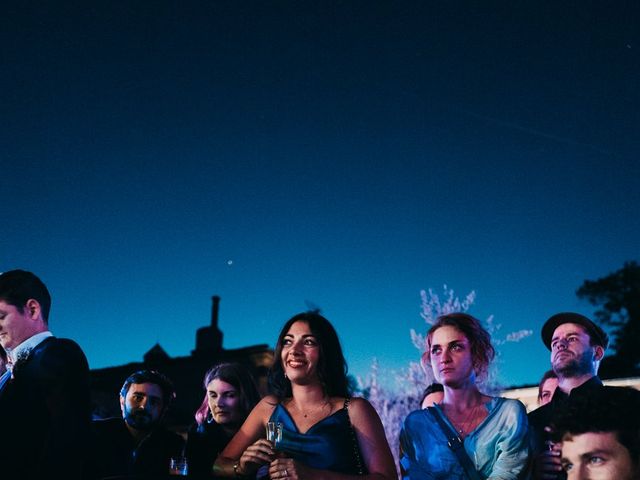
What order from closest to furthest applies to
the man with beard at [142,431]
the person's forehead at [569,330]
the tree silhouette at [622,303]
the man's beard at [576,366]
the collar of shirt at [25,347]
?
the collar of shirt at [25,347] < the man's beard at [576,366] < the person's forehead at [569,330] < the man with beard at [142,431] < the tree silhouette at [622,303]

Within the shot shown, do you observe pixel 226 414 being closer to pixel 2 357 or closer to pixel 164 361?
pixel 2 357

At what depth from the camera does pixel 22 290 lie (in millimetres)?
4676

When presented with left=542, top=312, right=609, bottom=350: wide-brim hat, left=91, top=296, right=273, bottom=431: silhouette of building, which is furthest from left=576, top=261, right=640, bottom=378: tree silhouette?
left=542, top=312, right=609, bottom=350: wide-brim hat

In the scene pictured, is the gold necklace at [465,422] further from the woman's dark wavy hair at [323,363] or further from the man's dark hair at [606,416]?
the man's dark hair at [606,416]

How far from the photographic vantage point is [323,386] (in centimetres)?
408

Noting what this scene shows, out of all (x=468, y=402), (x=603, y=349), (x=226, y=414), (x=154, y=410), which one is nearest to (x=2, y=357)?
(x=154, y=410)

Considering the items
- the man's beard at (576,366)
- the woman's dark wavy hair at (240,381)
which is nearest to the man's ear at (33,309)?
the woman's dark wavy hair at (240,381)

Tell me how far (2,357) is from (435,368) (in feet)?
14.5

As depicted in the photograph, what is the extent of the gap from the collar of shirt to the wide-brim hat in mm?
3743

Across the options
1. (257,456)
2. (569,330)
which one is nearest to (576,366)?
(569,330)

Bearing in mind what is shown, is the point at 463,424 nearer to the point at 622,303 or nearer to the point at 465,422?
the point at 465,422

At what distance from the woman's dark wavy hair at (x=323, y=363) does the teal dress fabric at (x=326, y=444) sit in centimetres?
23

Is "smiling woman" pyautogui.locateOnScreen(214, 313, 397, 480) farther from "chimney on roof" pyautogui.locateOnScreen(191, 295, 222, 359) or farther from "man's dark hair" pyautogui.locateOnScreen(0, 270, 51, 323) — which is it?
"chimney on roof" pyautogui.locateOnScreen(191, 295, 222, 359)

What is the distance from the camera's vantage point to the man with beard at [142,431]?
18.0 ft
